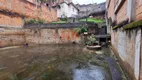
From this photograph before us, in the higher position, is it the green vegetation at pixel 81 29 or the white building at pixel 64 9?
the white building at pixel 64 9

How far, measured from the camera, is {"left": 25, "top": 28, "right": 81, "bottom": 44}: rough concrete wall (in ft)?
35.5

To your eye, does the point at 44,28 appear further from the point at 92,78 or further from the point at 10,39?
the point at 92,78

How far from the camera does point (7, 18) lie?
10211 mm

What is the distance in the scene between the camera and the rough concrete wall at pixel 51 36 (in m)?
10.8

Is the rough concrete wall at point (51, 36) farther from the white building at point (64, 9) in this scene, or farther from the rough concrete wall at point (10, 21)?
the white building at point (64, 9)

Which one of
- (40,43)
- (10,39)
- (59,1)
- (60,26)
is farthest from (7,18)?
(59,1)

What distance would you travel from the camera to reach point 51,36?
1126 cm

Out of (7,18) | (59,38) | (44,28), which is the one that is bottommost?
(59,38)

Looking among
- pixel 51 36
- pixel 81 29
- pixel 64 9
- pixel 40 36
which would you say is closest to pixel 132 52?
pixel 81 29

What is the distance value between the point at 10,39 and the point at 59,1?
14.0 meters

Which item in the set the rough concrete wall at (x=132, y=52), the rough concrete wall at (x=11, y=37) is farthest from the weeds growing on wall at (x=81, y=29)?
the rough concrete wall at (x=132, y=52)

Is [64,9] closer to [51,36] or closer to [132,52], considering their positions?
[51,36]

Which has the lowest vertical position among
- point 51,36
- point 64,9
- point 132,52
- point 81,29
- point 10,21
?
point 132,52

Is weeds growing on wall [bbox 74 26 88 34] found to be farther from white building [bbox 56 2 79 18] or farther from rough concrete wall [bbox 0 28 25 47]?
white building [bbox 56 2 79 18]
